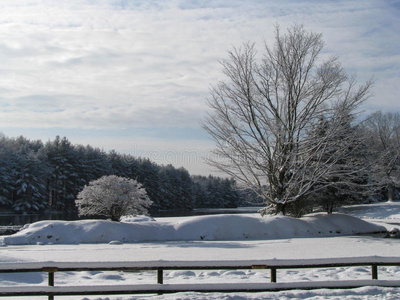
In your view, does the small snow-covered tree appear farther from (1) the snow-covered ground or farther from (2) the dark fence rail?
(2) the dark fence rail

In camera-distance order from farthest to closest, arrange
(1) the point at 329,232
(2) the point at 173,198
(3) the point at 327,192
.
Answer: (2) the point at 173,198 < (3) the point at 327,192 < (1) the point at 329,232

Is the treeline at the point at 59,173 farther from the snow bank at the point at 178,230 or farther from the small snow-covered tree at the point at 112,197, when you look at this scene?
the snow bank at the point at 178,230

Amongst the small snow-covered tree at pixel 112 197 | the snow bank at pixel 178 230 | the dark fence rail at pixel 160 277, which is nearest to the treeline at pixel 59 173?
the small snow-covered tree at pixel 112 197

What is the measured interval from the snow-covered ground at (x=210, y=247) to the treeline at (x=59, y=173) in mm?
24851

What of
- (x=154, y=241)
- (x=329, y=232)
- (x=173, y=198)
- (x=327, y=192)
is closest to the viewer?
(x=154, y=241)

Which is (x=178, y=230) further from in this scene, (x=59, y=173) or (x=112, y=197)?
(x=59, y=173)

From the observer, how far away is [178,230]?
73.9 ft

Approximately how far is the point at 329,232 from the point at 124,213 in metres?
12.9

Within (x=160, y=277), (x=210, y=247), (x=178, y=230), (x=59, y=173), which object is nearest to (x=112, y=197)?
(x=178, y=230)

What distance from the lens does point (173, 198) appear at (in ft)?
315

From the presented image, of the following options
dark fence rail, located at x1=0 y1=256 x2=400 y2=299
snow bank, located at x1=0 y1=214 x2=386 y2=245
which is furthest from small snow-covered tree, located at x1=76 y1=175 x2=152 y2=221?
dark fence rail, located at x1=0 y1=256 x2=400 y2=299

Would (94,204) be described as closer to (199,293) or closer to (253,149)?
(253,149)

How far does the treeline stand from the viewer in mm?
62312

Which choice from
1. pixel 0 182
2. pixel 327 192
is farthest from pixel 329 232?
pixel 0 182
